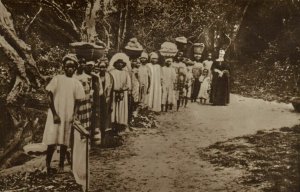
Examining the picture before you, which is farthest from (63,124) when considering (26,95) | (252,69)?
(252,69)

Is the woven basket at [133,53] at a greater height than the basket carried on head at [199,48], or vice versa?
the basket carried on head at [199,48]

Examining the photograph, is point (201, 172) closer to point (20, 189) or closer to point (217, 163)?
point (217, 163)

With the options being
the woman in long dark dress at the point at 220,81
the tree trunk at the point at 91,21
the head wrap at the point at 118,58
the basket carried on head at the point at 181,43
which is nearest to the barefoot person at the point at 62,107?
the tree trunk at the point at 91,21

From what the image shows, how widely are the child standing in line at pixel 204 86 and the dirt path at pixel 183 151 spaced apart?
5.1 inches

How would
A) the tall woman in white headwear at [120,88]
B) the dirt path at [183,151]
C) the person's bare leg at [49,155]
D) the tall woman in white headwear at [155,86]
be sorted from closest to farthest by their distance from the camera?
Answer: the dirt path at [183,151] → the person's bare leg at [49,155] → the tall woman in white headwear at [120,88] → the tall woman in white headwear at [155,86]

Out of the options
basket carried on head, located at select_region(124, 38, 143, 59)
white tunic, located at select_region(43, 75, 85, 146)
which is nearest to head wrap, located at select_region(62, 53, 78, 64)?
white tunic, located at select_region(43, 75, 85, 146)

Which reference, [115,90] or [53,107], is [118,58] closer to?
[115,90]

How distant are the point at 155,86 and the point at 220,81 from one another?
19.3 inches

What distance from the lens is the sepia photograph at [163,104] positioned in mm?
2826

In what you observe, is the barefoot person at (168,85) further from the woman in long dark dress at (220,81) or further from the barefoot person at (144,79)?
the woman in long dark dress at (220,81)

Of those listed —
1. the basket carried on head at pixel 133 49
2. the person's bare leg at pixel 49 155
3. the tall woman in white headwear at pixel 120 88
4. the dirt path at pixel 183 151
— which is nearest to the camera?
the dirt path at pixel 183 151

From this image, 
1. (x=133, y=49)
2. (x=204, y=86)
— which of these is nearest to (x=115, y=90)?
(x=133, y=49)

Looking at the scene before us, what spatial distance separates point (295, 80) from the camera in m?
2.91

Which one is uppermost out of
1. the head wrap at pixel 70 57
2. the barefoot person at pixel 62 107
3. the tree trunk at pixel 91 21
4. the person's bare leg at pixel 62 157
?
the tree trunk at pixel 91 21
